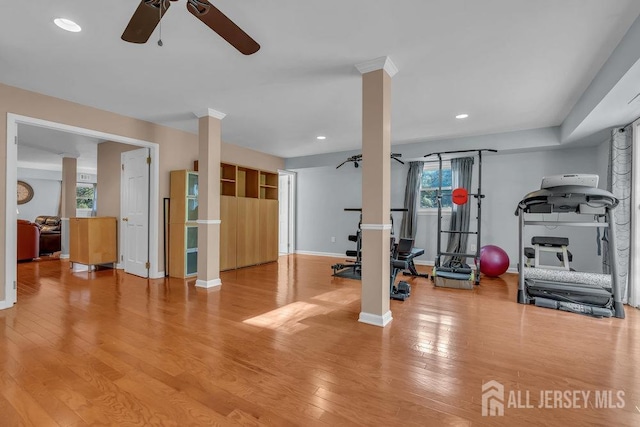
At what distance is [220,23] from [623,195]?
476 centimetres

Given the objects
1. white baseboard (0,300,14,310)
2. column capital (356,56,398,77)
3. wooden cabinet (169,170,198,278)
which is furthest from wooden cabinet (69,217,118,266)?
column capital (356,56,398,77)

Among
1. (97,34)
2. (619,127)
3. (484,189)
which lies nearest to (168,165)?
(97,34)

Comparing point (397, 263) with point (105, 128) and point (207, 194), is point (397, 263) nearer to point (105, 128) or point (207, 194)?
point (207, 194)

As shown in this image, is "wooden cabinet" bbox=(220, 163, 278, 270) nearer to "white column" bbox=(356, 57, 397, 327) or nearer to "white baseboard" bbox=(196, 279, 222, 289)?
"white baseboard" bbox=(196, 279, 222, 289)

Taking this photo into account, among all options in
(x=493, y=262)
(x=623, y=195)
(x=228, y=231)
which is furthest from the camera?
(x=228, y=231)

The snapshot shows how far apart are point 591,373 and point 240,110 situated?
445 cm

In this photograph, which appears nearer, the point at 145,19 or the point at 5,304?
the point at 145,19

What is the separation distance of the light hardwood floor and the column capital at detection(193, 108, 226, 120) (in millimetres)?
2503

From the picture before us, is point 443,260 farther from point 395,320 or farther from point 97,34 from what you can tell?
point 97,34

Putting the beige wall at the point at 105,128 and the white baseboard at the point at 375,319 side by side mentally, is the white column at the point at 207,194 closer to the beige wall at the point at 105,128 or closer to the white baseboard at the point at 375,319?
the beige wall at the point at 105,128

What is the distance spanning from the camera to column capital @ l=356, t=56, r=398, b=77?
109 inches

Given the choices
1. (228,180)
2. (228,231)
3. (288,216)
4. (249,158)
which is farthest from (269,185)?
(228,231)

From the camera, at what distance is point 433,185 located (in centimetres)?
641

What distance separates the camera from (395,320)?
9.74 ft
